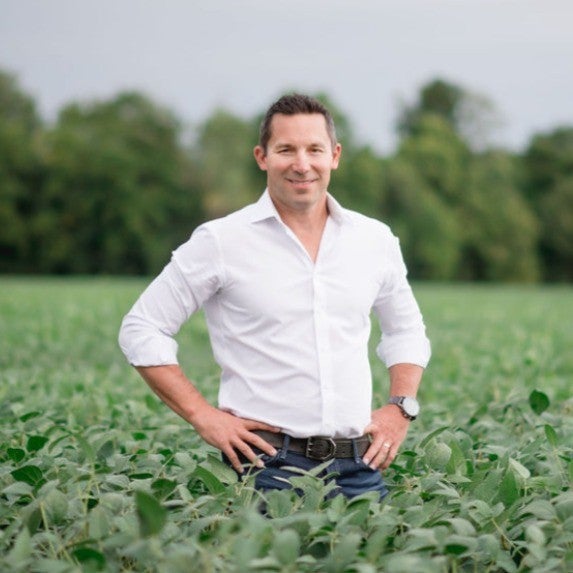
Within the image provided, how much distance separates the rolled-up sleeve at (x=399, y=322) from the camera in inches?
165

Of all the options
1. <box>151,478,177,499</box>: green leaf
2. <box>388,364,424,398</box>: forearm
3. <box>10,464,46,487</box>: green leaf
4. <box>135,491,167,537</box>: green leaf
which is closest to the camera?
<box>135,491,167,537</box>: green leaf

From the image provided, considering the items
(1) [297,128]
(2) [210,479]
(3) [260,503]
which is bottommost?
(3) [260,503]

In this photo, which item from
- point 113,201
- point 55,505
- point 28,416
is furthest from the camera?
point 113,201

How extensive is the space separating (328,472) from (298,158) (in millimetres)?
1125

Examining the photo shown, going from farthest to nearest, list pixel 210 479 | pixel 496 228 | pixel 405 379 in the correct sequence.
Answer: pixel 496 228 → pixel 405 379 → pixel 210 479

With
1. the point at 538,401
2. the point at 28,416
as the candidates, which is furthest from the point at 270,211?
the point at 538,401

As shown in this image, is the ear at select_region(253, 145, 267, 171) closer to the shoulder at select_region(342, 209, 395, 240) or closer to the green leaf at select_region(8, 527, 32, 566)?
the shoulder at select_region(342, 209, 395, 240)

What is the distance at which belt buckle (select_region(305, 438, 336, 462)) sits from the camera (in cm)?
381

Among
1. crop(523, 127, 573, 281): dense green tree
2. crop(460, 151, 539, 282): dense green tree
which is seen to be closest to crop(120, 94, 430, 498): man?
crop(460, 151, 539, 282): dense green tree

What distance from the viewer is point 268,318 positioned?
151 inches

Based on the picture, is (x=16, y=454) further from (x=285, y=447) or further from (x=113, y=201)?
(x=113, y=201)

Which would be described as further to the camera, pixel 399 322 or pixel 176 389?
pixel 399 322

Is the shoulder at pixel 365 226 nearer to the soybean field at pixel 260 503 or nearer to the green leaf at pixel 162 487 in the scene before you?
the soybean field at pixel 260 503

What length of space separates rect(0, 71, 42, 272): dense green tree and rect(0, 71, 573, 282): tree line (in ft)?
0.23
